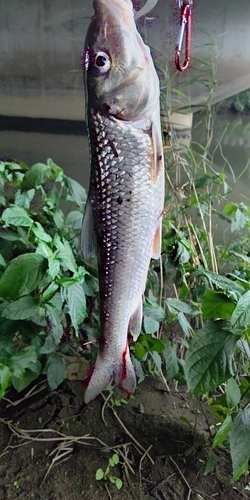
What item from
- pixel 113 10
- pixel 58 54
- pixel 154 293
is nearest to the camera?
pixel 113 10

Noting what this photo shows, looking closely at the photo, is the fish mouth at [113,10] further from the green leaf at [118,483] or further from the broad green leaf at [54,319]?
the green leaf at [118,483]

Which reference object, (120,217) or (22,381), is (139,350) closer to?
(22,381)

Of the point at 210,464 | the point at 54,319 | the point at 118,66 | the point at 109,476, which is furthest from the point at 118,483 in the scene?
the point at 118,66

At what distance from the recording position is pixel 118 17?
1.44 feet

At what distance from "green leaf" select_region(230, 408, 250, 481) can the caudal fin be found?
266mm

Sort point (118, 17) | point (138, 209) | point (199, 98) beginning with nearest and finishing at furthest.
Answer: point (118, 17) → point (138, 209) → point (199, 98)

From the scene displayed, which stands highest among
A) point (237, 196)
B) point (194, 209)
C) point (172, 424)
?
point (194, 209)

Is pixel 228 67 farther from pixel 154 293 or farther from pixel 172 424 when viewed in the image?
pixel 172 424

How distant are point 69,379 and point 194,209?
0.63 metres

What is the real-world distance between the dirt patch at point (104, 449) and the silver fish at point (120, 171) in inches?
20.2

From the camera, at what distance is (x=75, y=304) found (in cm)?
75

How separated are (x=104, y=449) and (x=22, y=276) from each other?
580mm

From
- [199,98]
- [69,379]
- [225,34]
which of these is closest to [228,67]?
[225,34]

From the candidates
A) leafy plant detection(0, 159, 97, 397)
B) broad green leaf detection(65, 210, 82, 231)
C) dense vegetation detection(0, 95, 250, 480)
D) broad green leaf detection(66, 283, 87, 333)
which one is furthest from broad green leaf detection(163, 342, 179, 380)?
broad green leaf detection(65, 210, 82, 231)
